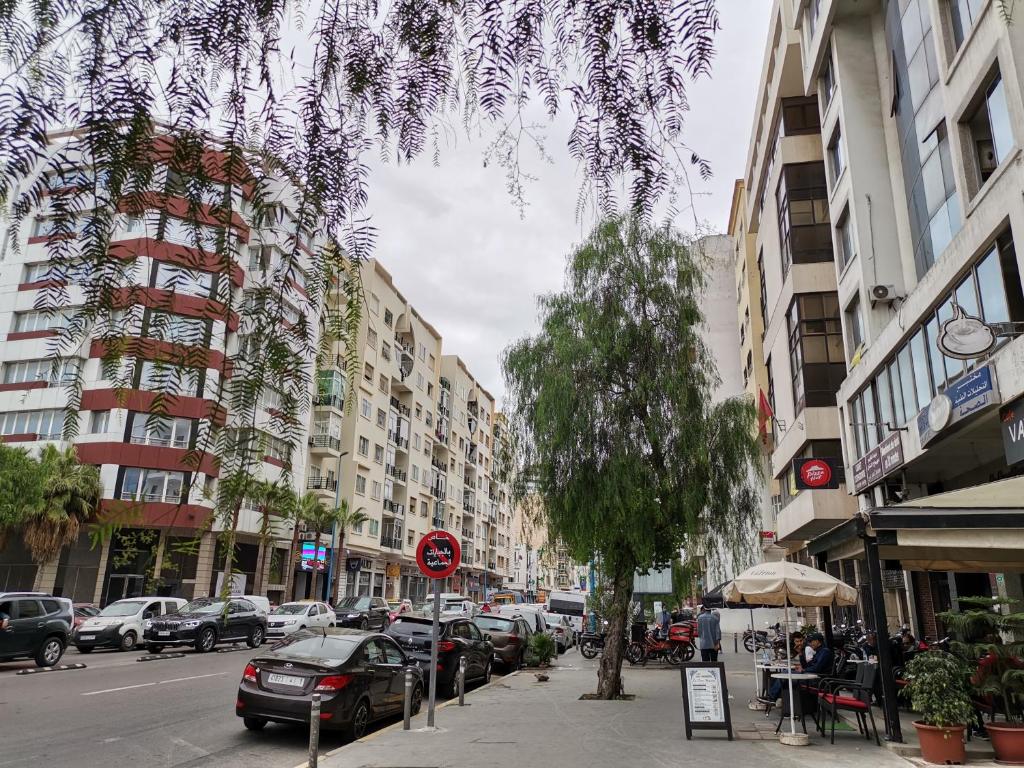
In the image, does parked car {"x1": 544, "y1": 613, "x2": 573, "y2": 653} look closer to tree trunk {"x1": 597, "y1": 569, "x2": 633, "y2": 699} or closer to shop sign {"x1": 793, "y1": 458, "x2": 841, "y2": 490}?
shop sign {"x1": 793, "y1": 458, "x2": 841, "y2": 490}

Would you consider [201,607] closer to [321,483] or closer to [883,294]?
[883,294]

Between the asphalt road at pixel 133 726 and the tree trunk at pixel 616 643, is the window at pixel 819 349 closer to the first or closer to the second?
the tree trunk at pixel 616 643

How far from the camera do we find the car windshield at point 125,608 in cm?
2573

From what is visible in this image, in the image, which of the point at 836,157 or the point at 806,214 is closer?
the point at 836,157

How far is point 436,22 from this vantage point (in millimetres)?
3709

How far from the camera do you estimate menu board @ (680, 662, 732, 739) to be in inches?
423

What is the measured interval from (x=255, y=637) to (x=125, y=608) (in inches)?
178

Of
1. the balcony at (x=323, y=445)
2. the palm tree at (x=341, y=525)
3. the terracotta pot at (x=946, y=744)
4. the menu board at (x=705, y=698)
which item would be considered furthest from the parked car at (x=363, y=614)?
Result: the terracotta pot at (x=946, y=744)

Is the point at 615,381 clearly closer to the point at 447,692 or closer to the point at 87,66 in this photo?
the point at 447,692

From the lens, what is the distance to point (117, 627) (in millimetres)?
24906

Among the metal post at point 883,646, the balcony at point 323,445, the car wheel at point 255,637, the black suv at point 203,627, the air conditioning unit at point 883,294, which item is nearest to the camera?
the metal post at point 883,646

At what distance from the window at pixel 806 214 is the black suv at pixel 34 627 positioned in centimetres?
2626

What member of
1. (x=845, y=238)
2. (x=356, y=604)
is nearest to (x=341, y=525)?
(x=356, y=604)

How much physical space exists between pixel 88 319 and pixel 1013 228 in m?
14.1
